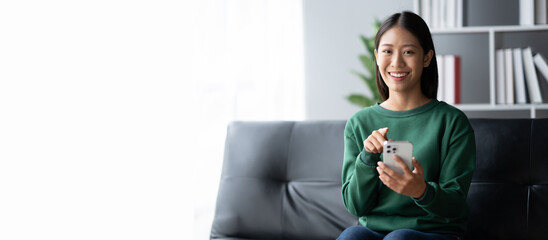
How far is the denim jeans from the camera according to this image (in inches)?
53.1

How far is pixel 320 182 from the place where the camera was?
176cm

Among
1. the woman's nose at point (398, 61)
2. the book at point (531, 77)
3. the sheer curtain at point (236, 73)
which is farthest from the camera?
the book at point (531, 77)

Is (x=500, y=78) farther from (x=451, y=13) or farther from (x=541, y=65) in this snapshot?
(x=451, y=13)

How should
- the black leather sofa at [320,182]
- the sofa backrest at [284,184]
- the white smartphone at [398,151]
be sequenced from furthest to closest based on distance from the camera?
the sofa backrest at [284,184], the black leather sofa at [320,182], the white smartphone at [398,151]

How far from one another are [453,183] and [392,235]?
199 mm

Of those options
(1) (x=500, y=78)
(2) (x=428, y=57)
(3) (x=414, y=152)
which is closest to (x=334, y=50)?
(1) (x=500, y=78)

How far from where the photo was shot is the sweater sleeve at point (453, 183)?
1.33 metres

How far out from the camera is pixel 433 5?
310 centimetres

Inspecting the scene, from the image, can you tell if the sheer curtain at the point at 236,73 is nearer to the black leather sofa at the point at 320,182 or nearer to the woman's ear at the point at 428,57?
the black leather sofa at the point at 320,182

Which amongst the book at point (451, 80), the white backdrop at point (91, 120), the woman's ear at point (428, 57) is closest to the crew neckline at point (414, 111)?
the woman's ear at point (428, 57)

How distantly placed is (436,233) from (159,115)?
103cm

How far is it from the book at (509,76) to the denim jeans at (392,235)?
1.86m

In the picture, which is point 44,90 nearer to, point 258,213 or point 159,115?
point 159,115

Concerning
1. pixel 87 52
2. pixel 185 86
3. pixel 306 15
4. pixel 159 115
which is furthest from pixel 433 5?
pixel 87 52
